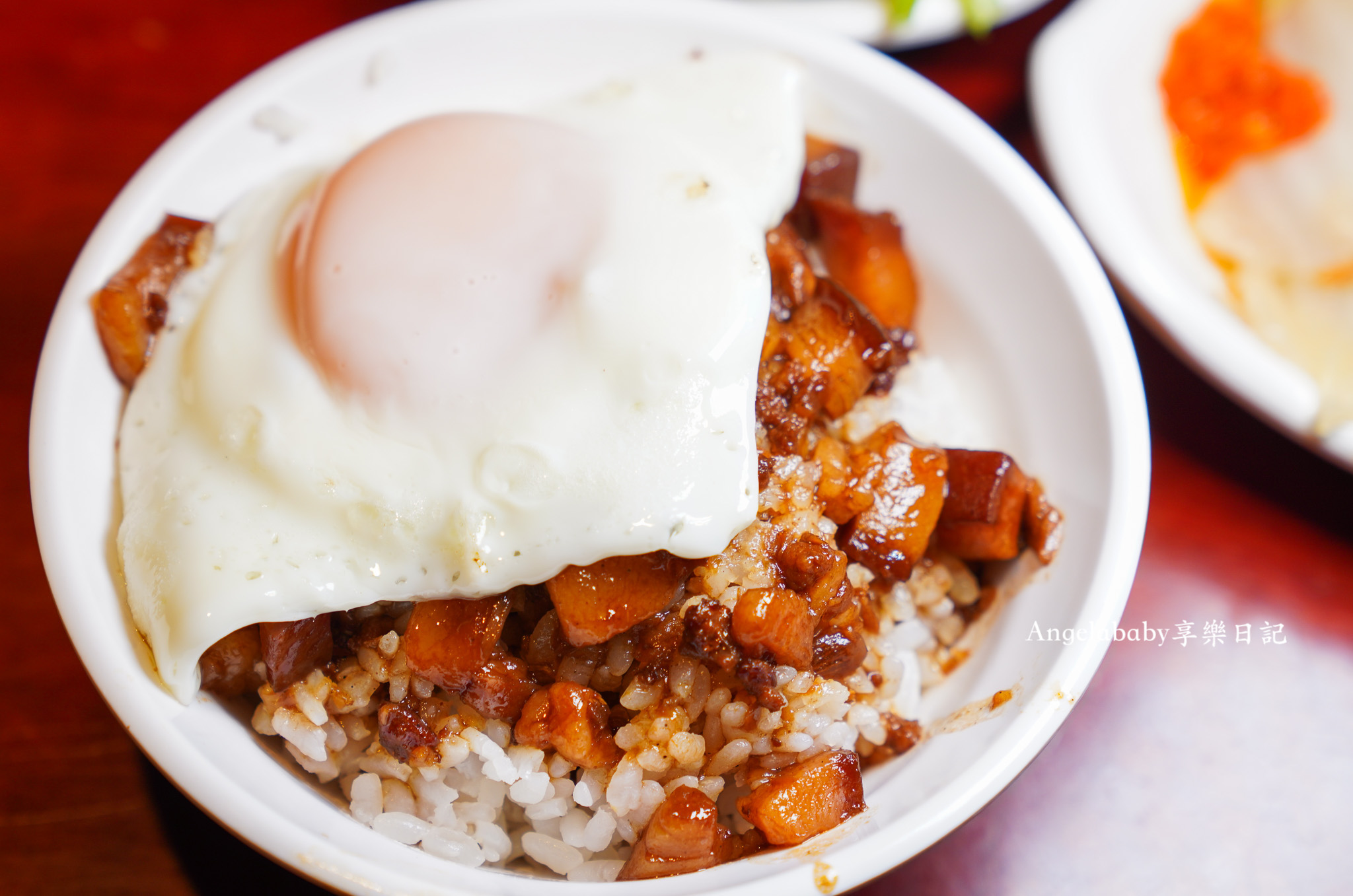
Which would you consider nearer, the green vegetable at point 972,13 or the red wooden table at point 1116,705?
the red wooden table at point 1116,705

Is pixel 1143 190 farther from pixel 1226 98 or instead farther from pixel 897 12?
pixel 897 12

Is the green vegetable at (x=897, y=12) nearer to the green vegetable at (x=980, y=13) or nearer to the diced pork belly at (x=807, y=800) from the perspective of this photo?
the green vegetable at (x=980, y=13)

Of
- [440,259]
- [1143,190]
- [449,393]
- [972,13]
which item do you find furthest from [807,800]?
[972,13]

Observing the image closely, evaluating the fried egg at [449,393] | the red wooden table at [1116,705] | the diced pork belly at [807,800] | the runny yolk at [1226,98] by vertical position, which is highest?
the fried egg at [449,393]

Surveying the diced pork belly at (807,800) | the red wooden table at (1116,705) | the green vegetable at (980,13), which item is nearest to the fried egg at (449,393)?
the diced pork belly at (807,800)

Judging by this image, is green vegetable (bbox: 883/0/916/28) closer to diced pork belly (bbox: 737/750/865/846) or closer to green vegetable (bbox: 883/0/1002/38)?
green vegetable (bbox: 883/0/1002/38)
